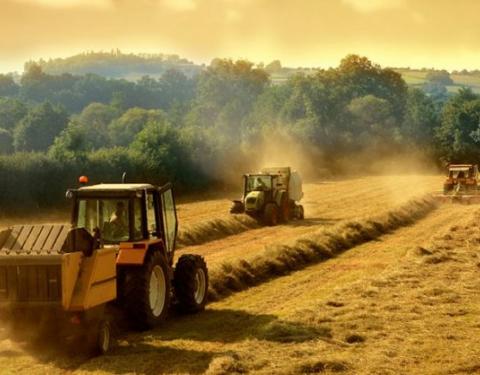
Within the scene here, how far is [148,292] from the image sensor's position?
12.2 meters

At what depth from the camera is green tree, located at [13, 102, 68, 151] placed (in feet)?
288

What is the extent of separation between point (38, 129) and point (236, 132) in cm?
2207

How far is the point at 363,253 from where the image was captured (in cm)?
2241

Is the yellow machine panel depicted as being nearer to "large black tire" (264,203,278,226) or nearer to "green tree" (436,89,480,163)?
"large black tire" (264,203,278,226)

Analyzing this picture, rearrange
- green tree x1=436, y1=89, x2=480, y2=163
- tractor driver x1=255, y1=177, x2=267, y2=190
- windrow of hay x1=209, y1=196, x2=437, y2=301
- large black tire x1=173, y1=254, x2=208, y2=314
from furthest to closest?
green tree x1=436, y1=89, x2=480, y2=163 → tractor driver x1=255, y1=177, x2=267, y2=190 → windrow of hay x1=209, y1=196, x2=437, y2=301 → large black tire x1=173, y1=254, x2=208, y2=314

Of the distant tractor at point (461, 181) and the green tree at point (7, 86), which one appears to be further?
the green tree at point (7, 86)

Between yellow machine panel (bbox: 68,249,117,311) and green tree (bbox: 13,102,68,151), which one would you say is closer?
yellow machine panel (bbox: 68,249,117,311)

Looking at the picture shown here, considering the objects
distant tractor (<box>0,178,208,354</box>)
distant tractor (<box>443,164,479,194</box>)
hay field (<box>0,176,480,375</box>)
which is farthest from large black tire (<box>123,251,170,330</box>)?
distant tractor (<box>443,164,479,194</box>)

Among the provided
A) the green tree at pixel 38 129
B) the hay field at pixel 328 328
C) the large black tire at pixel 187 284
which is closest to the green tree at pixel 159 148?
the hay field at pixel 328 328

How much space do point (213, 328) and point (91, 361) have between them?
8.56 ft

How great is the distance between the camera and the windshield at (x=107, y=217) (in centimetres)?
1254

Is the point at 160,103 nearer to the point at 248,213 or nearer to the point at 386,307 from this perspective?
the point at 248,213

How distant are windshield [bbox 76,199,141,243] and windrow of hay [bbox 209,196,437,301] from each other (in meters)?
3.47

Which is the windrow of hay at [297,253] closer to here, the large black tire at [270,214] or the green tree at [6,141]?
the large black tire at [270,214]
